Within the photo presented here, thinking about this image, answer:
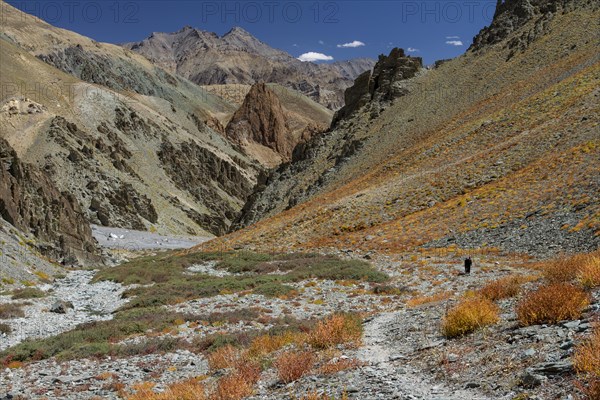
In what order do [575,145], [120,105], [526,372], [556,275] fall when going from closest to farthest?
[526,372] → [556,275] → [575,145] → [120,105]

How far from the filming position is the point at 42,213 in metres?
50.7

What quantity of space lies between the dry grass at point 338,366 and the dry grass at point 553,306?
144 inches

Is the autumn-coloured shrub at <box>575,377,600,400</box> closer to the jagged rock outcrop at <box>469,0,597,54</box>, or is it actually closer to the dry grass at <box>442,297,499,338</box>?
the dry grass at <box>442,297,499,338</box>

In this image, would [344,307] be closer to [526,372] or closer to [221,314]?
[221,314]

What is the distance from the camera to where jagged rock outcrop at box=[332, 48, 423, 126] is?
235 feet

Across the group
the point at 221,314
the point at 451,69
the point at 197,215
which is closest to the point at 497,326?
the point at 221,314

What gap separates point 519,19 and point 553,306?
75159 millimetres

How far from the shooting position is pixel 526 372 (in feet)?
22.8

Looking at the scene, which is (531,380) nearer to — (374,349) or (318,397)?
(318,397)

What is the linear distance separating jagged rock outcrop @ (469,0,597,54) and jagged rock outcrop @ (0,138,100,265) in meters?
63.4

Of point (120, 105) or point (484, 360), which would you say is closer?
point (484, 360)

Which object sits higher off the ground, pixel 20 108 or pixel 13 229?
pixel 20 108

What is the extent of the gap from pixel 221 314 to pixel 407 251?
1530 centimetres

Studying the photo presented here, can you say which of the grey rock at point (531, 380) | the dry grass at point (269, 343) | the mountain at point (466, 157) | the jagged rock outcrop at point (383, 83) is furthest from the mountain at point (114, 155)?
the grey rock at point (531, 380)
